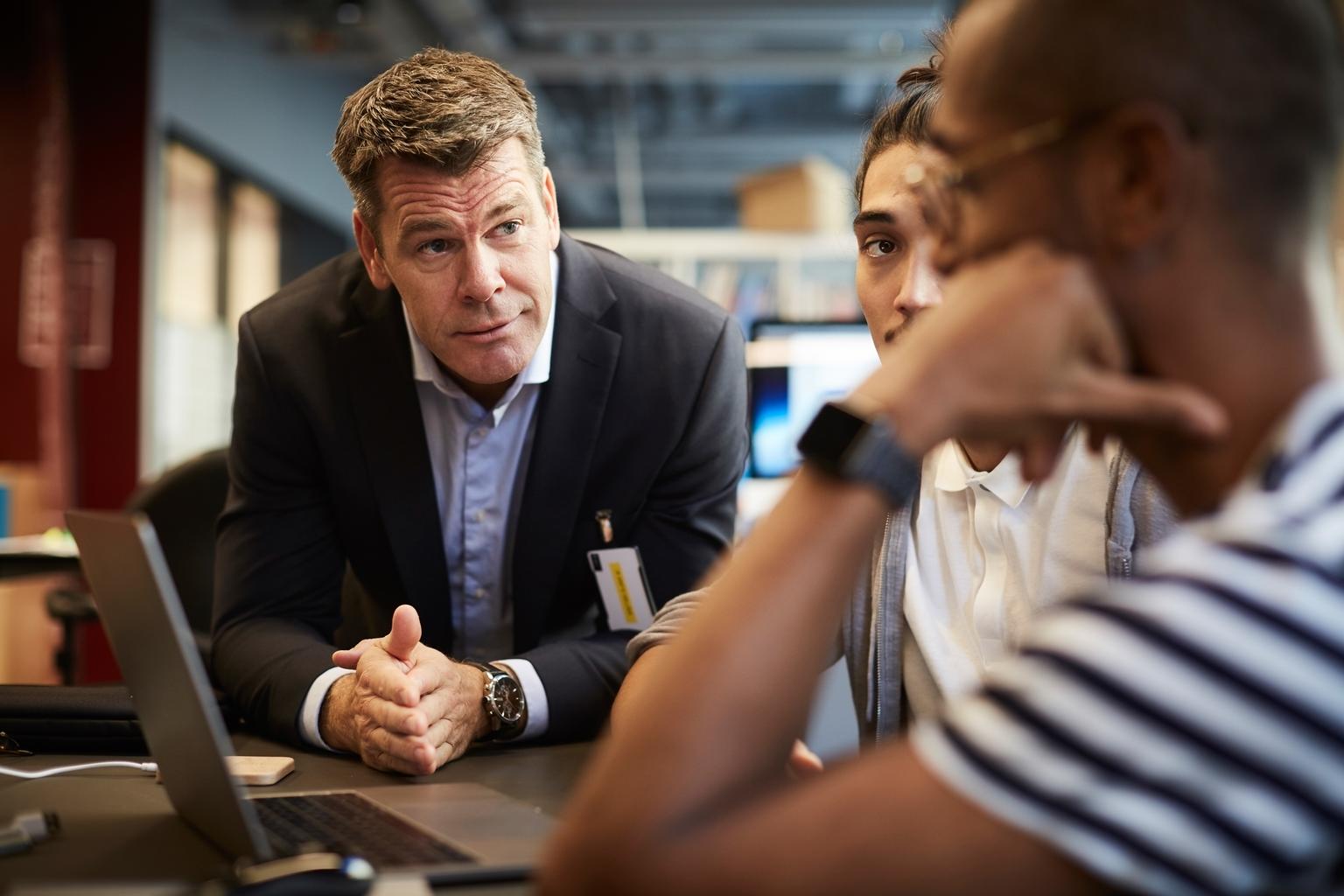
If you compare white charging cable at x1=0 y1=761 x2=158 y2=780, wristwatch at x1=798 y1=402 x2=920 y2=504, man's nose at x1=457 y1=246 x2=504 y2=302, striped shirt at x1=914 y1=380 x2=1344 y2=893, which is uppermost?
man's nose at x1=457 y1=246 x2=504 y2=302

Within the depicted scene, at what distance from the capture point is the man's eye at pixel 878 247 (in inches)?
61.3

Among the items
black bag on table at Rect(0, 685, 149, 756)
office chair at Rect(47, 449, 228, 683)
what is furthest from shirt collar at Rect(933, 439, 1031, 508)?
office chair at Rect(47, 449, 228, 683)

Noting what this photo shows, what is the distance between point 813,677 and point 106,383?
557 cm

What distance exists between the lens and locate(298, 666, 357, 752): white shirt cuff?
4.83 feet

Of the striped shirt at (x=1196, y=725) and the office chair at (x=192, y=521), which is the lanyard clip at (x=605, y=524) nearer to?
the office chair at (x=192, y=521)

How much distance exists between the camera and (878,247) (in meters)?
1.57

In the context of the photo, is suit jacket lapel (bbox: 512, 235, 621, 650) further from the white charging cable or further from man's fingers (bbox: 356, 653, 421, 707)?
the white charging cable

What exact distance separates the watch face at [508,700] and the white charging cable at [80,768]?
1.23ft

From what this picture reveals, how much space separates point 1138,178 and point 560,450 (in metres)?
1.19

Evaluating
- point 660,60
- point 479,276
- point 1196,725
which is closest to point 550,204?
point 479,276

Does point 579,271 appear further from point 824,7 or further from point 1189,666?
point 824,7

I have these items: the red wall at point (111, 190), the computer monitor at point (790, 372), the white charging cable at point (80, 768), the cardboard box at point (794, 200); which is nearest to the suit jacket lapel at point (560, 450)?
the white charging cable at point (80, 768)

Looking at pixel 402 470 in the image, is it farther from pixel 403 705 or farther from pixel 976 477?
pixel 976 477

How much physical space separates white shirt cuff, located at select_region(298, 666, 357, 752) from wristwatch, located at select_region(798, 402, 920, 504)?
0.89m
